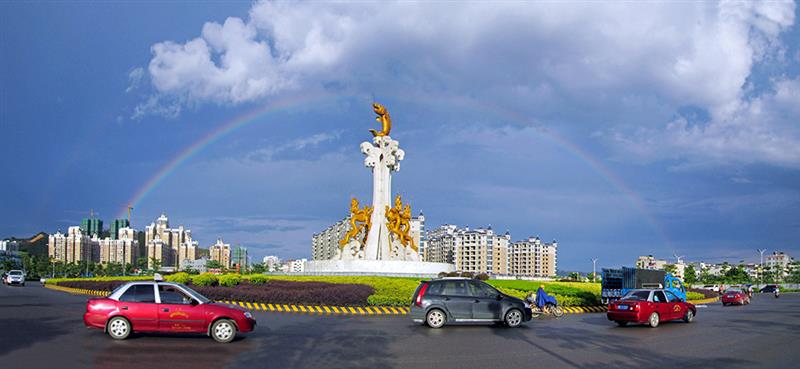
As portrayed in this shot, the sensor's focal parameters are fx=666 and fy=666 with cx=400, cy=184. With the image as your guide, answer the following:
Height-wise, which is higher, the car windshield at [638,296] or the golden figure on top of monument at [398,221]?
the golden figure on top of monument at [398,221]

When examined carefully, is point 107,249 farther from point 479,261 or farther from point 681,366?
point 681,366

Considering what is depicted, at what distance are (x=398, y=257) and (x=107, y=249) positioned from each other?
153 meters

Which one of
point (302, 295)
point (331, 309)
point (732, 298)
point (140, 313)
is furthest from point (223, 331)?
point (732, 298)

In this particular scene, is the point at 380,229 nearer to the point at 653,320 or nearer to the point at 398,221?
the point at 398,221

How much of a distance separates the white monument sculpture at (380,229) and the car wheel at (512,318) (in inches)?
962

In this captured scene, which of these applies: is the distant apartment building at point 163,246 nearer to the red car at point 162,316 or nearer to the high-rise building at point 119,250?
the high-rise building at point 119,250

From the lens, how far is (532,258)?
160 metres

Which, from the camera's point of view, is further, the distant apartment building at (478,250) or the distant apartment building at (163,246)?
the distant apartment building at (163,246)

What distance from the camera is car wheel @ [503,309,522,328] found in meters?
19.7

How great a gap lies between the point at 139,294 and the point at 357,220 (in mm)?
31648

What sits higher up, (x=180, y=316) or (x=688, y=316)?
(x=180, y=316)

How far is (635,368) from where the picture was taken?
11820 mm

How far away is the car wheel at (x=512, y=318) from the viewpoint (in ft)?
64.6

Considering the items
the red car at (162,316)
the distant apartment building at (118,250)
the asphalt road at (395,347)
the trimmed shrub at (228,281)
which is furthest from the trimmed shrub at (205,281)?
the distant apartment building at (118,250)
